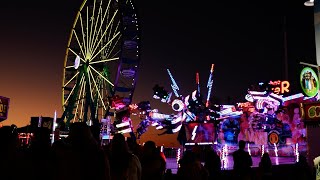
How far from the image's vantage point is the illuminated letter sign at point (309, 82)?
13.5 meters

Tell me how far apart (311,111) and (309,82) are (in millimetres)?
1960

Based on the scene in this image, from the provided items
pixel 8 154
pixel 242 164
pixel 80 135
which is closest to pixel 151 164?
pixel 80 135

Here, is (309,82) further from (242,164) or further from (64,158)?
(64,158)

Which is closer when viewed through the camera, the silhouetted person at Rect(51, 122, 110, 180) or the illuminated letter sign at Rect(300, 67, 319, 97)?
the silhouetted person at Rect(51, 122, 110, 180)

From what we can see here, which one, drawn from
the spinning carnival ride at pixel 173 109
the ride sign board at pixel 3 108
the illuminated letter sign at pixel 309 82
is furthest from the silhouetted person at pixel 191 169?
the spinning carnival ride at pixel 173 109

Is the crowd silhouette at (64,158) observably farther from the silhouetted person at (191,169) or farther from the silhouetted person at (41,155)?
the silhouetted person at (191,169)

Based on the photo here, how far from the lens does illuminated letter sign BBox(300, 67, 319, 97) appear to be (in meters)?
13.5

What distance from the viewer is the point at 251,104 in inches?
1324

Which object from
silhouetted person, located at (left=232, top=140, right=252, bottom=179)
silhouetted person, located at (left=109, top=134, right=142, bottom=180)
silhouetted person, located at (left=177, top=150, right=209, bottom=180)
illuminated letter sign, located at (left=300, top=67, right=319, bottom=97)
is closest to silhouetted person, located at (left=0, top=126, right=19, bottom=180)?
silhouetted person, located at (left=109, top=134, right=142, bottom=180)

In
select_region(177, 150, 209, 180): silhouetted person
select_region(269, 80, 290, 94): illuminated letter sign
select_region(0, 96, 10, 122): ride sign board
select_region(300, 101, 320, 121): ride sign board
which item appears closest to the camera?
select_region(177, 150, 209, 180): silhouetted person

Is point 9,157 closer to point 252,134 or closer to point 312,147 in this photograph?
point 312,147

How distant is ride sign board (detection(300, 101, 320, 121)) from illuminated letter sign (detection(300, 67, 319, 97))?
5.23ft

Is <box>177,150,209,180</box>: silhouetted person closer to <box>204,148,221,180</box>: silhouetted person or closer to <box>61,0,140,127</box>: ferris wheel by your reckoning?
<box>204,148,221,180</box>: silhouetted person

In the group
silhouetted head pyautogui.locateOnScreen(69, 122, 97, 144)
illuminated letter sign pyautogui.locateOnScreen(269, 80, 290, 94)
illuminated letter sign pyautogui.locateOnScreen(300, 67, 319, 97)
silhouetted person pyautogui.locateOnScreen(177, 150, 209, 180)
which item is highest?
illuminated letter sign pyautogui.locateOnScreen(269, 80, 290, 94)
